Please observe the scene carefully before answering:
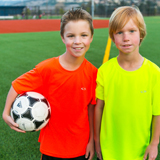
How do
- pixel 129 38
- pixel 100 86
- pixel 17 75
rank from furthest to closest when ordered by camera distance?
pixel 17 75
pixel 100 86
pixel 129 38

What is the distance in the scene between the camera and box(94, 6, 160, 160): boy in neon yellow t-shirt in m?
1.58

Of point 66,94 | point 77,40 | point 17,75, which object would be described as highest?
point 77,40

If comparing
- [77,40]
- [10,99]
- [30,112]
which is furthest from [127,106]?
[10,99]

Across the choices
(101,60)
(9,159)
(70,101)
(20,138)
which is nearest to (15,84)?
(70,101)

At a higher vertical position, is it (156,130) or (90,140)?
(156,130)

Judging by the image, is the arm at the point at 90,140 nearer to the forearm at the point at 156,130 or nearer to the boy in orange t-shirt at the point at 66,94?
the boy in orange t-shirt at the point at 66,94

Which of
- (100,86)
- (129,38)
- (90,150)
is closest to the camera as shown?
(129,38)

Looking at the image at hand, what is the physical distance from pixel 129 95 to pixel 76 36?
61 cm

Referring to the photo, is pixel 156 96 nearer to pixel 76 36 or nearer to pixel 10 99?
pixel 76 36

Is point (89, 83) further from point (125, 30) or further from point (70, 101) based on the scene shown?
point (125, 30)

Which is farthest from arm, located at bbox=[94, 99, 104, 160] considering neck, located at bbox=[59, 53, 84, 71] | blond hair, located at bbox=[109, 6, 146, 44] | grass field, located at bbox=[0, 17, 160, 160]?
grass field, located at bbox=[0, 17, 160, 160]

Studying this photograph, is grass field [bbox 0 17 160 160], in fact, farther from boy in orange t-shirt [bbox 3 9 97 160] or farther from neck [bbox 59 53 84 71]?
neck [bbox 59 53 84 71]

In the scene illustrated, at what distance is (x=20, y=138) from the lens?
286 centimetres

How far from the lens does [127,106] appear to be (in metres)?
1.62
